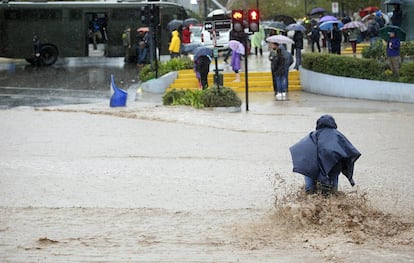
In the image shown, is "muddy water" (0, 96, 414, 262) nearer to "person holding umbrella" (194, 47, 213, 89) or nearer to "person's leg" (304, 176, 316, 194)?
"person's leg" (304, 176, 316, 194)

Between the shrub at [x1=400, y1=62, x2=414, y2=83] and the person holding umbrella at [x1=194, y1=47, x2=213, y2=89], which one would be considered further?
the person holding umbrella at [x1=194, y1=47, x2=213, y2=89]

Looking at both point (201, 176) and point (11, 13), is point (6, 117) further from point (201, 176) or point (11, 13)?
point (11, 13)

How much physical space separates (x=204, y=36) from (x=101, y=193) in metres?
30.0

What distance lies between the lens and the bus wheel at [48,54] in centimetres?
4425

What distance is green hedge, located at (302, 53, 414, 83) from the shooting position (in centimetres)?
2798

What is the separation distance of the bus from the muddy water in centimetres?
2153

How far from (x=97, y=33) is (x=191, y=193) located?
33914mm

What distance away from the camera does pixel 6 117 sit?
76.9 feet

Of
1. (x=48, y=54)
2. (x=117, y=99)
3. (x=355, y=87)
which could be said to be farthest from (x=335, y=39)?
(x=48, y=54)

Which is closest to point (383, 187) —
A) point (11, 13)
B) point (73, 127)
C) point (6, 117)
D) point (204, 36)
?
point (73, 127)

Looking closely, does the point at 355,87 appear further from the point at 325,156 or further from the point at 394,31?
the point at 325,156

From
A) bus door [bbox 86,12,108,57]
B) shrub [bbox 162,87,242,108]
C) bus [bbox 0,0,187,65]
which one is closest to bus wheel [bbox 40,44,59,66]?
bus [bbox 0,0,187,65]

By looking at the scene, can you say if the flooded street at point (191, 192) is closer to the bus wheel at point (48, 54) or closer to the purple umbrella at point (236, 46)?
the purple umbrella at point (236, 46)

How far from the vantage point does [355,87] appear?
29.2m
